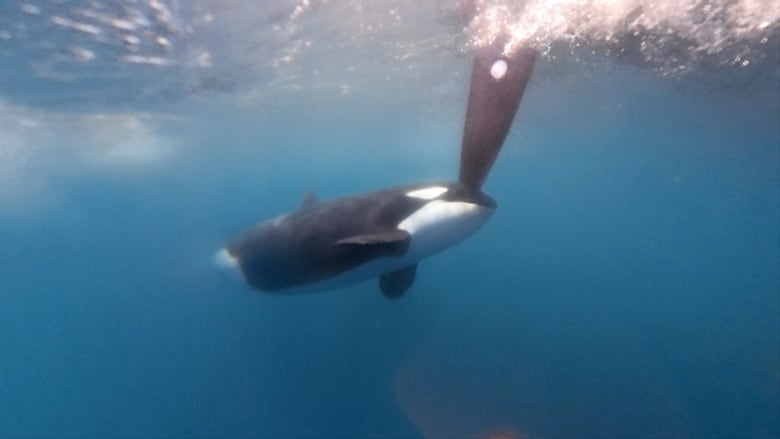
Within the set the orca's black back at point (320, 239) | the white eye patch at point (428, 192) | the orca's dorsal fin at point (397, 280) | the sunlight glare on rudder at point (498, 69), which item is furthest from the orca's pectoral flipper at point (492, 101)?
the orca's dorsal fin at point (397, 280)

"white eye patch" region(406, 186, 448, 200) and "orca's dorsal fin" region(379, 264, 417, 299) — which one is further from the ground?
"white eye patch" region(406, 186, 448, 200)

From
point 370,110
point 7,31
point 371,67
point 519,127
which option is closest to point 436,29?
point 371,67

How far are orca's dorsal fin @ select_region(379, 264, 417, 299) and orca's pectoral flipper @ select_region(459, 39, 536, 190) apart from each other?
11.3 ft

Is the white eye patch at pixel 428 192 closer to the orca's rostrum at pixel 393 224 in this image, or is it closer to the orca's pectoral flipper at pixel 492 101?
the orca's rostrum at pixel 393 224

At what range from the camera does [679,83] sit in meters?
21.2

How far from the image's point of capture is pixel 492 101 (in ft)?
23.9

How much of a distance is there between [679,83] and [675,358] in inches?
393

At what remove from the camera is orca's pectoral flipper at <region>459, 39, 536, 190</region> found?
7270mm

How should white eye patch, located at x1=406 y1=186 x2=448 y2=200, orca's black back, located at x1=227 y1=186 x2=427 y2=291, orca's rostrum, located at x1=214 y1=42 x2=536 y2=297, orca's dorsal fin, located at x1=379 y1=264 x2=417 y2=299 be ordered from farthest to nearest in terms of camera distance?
orca's dorsal fin, located at x1=379 y1=264 x2=417 y2=299 < orca's black back, located at x1=227 y1=186 x2=427 y2=291 < white eye patch, located at x1=406 y1=186 x2=448 y2=200 < orca's rostrum, located at x1=214 y1=42 x2=536 y2=297

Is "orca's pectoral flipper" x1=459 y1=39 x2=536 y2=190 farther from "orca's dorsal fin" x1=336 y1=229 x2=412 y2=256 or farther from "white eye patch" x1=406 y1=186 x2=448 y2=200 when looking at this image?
"orca's dorsal fin" x1=336 y1=229 x2=412 y2=256

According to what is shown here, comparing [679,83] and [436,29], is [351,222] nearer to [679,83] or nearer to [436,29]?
[436,29]

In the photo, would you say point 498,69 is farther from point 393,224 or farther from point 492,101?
point 393,224

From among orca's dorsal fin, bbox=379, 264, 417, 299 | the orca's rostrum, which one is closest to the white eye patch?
the orca's rostrum

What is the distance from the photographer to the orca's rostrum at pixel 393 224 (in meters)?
7.43
